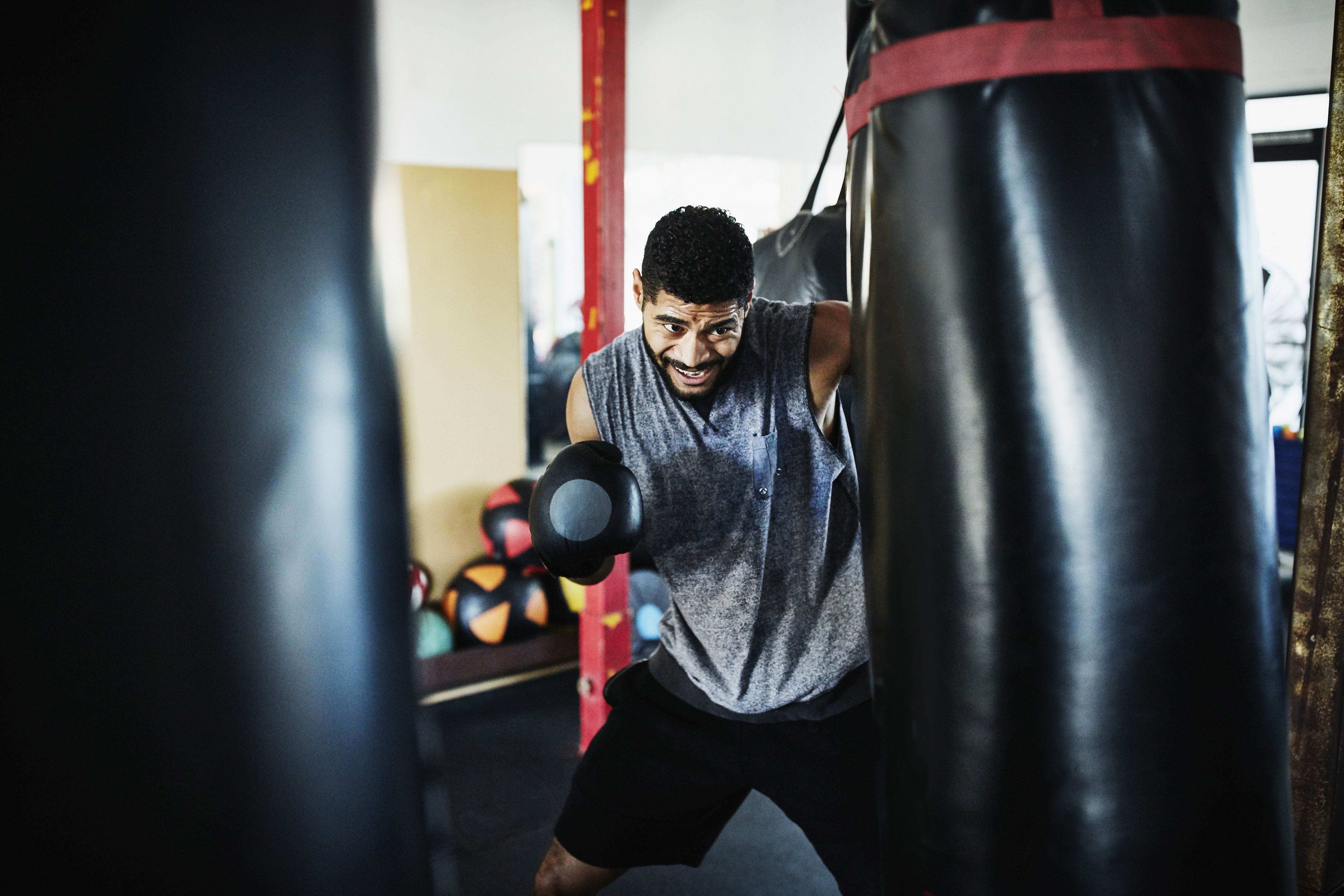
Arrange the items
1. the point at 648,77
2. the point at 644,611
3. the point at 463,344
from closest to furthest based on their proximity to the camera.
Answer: the point at 644,611
the point at 463,344
the point at 648,77

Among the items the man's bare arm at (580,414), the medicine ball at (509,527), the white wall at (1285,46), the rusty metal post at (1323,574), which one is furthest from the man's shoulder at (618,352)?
the white wall at (1285,46)

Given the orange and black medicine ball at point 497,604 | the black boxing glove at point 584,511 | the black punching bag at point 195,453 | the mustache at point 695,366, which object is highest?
the mustache at point 695,366

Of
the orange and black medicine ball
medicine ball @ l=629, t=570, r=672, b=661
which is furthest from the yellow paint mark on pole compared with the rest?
medicine ball @ l=629, t=570, r=672, b=661

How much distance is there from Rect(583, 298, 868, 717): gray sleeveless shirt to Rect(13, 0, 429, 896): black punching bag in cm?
127

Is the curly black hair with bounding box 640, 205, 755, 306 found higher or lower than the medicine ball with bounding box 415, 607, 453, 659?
higher

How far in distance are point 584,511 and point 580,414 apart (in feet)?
1.30

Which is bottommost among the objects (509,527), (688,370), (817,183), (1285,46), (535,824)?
(535,824)

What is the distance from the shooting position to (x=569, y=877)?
1626 millimetres

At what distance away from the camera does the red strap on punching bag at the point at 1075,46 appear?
66 cm

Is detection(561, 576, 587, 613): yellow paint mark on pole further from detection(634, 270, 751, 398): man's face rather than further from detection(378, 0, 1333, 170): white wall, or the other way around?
detection(634, 270, 751, 398): man's face

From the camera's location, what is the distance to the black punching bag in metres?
0.25

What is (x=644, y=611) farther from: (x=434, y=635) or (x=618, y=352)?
(x=618, y=352)

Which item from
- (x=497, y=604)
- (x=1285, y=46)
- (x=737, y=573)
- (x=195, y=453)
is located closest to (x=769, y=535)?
(x=737, y=573)

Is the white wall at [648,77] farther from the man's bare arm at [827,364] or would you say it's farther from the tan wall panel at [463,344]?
the man's bare arm at [827,364]
